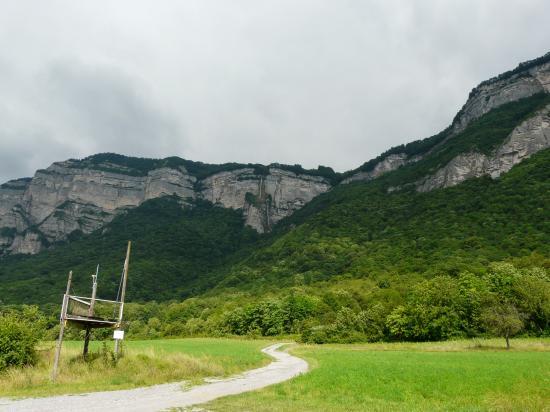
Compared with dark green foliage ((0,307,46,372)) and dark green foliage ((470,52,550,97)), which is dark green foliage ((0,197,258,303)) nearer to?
dark green foliage ((0,307,46,372))

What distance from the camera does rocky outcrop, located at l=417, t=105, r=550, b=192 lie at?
124312 millimetres

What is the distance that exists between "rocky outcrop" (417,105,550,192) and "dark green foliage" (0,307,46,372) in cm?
13731

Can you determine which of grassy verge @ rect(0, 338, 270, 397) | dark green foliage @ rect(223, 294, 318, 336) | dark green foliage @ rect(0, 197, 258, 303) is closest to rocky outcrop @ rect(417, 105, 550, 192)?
dark green foliage @ rect(223, 294, 318, 336)

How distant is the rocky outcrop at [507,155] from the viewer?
408ft

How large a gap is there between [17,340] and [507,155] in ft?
461

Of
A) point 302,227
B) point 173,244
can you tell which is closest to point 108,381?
point 302,227

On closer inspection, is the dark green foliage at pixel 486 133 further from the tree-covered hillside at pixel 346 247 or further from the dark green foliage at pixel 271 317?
the dark green foliage at pixel 271 317

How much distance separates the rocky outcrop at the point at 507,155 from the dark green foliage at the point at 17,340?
450 ft

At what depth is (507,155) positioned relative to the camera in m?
128

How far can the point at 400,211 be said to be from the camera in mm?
140750

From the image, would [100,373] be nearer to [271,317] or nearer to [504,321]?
[504,321]

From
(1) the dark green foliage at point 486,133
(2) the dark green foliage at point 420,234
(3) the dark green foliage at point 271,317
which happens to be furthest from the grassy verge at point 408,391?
(1) the dark green foliage at point 486,133

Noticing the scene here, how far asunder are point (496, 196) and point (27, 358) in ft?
379

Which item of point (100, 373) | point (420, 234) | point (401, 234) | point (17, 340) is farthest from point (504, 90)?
point (17, 340)
